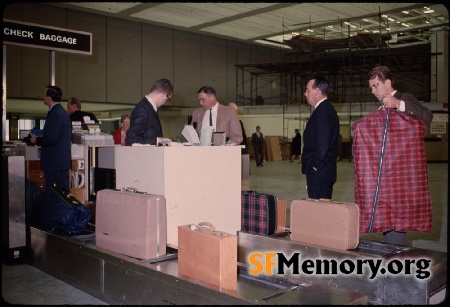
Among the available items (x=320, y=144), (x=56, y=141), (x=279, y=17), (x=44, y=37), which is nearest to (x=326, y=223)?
(x=320, y=144)

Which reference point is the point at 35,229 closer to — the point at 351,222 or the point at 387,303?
the point at 351,222

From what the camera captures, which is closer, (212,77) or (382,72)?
(382,72)

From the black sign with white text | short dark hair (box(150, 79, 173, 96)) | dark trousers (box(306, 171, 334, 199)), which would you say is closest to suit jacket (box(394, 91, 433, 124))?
dark trousers (box(306, 171, 334, 199))

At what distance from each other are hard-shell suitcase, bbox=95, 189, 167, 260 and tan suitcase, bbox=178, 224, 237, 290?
300mm

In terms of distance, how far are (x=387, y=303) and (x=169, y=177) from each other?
5.26 feet

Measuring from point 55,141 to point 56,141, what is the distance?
1cm

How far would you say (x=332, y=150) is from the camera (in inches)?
143

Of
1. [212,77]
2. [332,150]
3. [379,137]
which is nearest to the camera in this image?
[379,137]

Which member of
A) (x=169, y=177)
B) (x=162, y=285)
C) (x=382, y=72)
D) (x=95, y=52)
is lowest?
(x=162, y=285)

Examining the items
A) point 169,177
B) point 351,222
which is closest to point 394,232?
point 351,222

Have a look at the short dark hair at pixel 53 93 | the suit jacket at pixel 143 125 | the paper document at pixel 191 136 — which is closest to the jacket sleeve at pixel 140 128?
the suit jacket at pixel 143 125

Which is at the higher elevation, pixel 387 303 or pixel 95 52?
pixel 95 52

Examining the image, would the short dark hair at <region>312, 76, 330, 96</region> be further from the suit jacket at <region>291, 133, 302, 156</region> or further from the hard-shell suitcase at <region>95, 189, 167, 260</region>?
the suit jacket at <region>291, 133, 302, 156</region>

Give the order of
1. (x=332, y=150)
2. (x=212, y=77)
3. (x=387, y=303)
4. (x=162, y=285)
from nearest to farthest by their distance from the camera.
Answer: (x=162, y=285) → (x=387, y=303) → (x=332, y=150) → (x=212, y=77)
